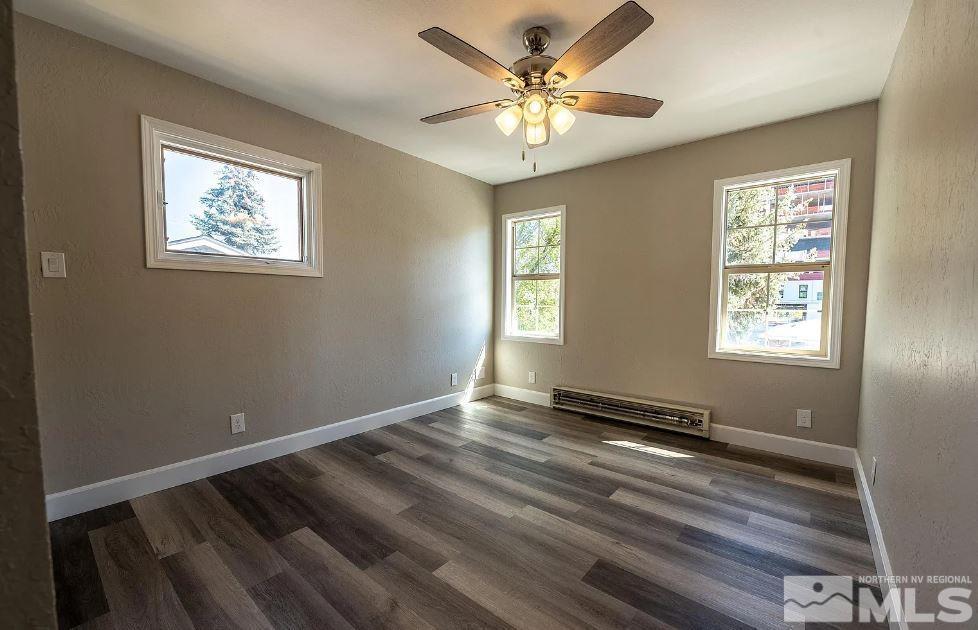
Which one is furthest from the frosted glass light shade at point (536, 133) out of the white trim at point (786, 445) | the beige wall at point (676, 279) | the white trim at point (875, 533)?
the white trim at point (786, 445)

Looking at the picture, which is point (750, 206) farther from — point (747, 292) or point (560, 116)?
point (560, 116)

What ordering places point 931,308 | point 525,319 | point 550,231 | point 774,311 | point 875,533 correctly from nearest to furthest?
point 931,308 < point 875,533 < point 774,311 < point 550,231 < point 525,319

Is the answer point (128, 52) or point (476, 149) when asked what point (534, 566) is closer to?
point (476, 149)

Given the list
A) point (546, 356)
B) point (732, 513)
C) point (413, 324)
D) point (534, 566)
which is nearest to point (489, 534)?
point (534, 566)

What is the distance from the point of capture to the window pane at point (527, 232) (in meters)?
4.51

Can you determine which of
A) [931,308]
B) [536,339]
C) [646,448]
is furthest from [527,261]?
[931,308]

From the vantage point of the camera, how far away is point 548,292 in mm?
4414

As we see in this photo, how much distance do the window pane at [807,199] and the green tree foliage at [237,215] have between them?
3.91 m

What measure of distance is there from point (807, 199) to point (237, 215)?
13.7ft

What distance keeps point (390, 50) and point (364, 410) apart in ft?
8.92

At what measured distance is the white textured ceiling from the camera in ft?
6.20

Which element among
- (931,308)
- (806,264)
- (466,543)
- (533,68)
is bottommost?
(466,543)

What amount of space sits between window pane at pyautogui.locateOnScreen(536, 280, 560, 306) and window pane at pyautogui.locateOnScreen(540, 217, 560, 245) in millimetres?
443

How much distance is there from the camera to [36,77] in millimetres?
1963
